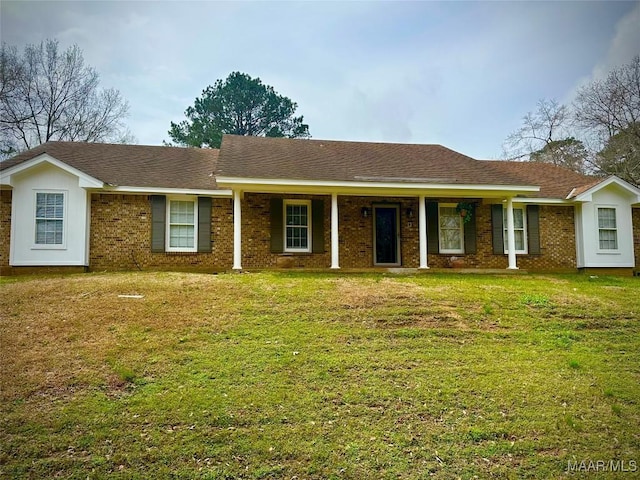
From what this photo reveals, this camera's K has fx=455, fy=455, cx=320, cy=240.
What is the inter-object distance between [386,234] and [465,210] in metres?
2.85

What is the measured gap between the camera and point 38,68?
25.3 meters

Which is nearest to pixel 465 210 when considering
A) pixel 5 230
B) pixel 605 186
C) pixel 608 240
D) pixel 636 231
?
pixel 605 186

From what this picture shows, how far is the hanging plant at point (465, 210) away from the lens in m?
15.7

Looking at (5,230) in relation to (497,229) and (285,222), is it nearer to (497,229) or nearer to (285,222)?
(285,222)

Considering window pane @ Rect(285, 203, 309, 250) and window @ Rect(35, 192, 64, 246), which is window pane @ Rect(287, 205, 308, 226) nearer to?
window pane @ Rect(285, 203, 309, 250)

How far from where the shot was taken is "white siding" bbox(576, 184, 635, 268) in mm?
16250

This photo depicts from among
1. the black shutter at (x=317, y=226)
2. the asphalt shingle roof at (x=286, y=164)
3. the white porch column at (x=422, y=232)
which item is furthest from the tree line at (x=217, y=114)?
the black shutter at (x=317, y=226)

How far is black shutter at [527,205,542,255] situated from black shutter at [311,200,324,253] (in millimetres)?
7467

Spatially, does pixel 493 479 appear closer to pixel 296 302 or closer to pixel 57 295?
pixel 296 302

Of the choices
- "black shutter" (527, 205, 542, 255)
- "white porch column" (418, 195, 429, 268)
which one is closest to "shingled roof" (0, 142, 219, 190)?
"white porch column" (418, 195, 429, 268)

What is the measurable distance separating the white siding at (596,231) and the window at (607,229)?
12 cm

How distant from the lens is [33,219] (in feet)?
43.0

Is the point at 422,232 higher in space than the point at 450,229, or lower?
lower

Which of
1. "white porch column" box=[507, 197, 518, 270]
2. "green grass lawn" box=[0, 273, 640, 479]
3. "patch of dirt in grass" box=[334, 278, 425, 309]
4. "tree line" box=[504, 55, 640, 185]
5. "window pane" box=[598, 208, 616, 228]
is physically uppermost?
"tree line" box=[504, 55, 640, 185]
